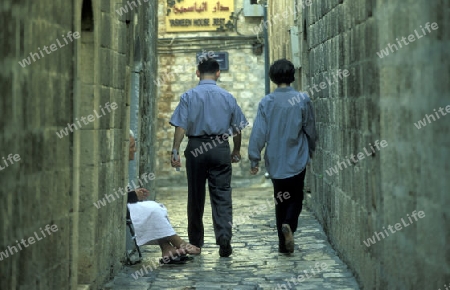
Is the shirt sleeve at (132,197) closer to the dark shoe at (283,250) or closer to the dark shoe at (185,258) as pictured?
the dark shoe at (185,258)

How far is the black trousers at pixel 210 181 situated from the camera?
747 cm

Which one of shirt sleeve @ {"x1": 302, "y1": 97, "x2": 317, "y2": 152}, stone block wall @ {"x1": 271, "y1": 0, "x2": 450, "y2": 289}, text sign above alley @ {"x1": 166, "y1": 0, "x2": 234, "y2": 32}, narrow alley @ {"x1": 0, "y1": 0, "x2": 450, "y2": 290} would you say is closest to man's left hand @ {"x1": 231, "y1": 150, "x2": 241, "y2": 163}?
narrow alley @ {"x1": 0, "y1": 0, "x2": 450, "y2": 290}

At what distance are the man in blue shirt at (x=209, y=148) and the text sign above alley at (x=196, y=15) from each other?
11.1m

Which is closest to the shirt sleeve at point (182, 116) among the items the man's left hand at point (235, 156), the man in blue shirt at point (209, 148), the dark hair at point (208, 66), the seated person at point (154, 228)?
the man in blue shirt at point (209, 148)

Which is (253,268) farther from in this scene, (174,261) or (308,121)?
(308,121)

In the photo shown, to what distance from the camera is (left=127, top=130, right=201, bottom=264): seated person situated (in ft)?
22.6

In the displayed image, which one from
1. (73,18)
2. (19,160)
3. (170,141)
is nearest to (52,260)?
(19,160)

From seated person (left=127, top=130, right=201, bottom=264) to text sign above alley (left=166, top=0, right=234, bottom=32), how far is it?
38.5 ft

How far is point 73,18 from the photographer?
16.8 ft

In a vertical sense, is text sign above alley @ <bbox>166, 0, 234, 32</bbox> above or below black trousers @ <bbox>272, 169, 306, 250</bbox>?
above

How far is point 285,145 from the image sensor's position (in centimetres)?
755

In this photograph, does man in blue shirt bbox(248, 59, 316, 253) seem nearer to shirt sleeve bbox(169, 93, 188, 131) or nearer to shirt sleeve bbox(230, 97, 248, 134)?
shirt sleeve bbox(230, 97, 248, 134)

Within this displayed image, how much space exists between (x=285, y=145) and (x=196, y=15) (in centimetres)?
1147

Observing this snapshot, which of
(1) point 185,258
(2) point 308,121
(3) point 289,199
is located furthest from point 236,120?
(1) point 185,258
